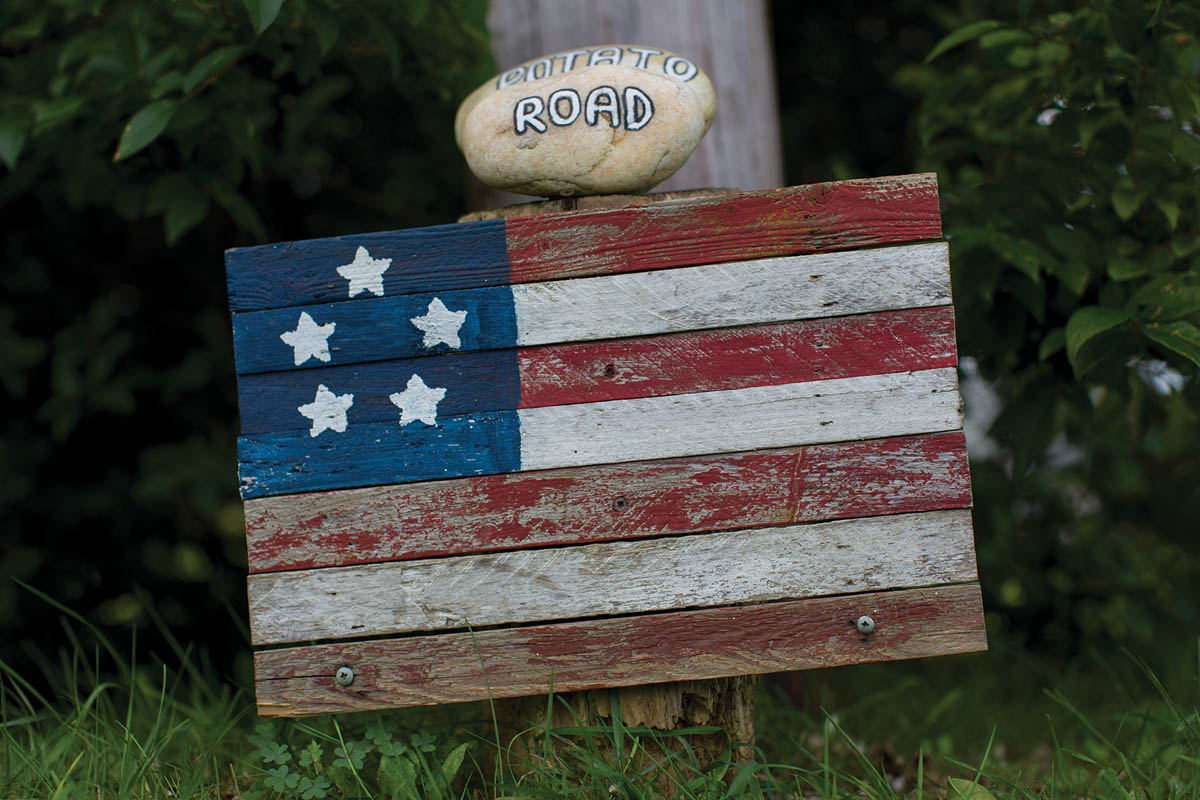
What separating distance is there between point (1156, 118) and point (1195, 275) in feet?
1.29

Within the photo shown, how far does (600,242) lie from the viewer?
1719 millimetres

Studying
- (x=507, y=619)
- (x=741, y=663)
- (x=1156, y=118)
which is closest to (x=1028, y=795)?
(x=741, y=663)

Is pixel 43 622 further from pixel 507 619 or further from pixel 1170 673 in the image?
pixel 1170 673

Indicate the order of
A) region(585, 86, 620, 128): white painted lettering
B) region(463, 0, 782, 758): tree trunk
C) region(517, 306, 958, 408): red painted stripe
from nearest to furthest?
region(517, 306, 958, 408): red painted stripe, region(585, 86, 620, 128): white painted lettering, region(463, 0, 782, 758): tree trunk

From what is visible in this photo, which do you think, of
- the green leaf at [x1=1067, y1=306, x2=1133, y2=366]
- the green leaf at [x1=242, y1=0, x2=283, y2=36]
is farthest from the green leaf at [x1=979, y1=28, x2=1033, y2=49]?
the green leaf at [x1=242, y1=0, x2=283, y2=36]

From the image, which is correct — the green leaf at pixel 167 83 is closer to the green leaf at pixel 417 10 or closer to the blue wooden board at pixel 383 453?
the green leaf at pixel 417 10

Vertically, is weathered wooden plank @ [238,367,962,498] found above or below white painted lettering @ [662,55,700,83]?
below

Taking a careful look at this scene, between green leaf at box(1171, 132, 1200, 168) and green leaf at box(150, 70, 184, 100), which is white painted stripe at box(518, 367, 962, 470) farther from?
green leaf at box(150, 70, 184, 100)

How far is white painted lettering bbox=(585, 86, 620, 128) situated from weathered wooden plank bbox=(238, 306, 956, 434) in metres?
0.42

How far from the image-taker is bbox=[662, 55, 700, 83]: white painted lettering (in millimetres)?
1900

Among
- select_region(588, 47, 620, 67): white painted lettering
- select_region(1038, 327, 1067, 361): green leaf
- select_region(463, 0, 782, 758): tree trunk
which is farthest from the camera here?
select_region(463, 0, 782, 758): tree trunk

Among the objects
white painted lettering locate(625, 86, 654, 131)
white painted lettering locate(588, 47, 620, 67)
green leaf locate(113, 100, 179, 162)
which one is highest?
white painted lettering locate(588, 47, 620, 67)

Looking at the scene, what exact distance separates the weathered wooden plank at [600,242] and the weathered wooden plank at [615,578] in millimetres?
479

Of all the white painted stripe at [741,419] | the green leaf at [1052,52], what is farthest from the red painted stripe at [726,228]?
the green leaf at [1052,52]
